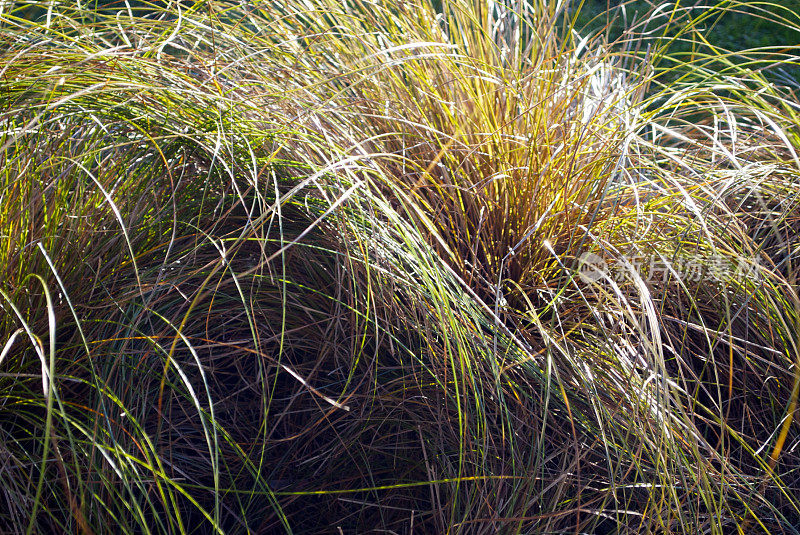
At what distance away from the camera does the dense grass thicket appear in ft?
3.07

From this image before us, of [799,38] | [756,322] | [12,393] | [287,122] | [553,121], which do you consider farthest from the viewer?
[799,38]

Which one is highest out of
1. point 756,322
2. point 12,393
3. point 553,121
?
point 12,393

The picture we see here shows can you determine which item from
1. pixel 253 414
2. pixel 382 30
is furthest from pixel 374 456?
pixel 382 30

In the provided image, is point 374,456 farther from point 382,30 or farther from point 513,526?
point 382,30

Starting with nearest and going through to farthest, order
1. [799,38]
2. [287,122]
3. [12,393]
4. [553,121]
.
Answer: [12,393] → [287,122] → [553,121] → [799,38]

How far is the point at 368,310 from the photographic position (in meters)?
0.90

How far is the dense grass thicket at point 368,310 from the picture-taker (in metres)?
0.94

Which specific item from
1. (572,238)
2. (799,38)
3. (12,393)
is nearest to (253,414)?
(12,393)

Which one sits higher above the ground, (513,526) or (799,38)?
(513,526)

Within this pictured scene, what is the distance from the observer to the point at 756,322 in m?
1.15

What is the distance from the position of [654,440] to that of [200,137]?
32.5 inches

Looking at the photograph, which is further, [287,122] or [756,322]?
[756,322]

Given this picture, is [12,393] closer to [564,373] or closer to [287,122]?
[287,122]

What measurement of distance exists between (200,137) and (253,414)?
1.55ft
